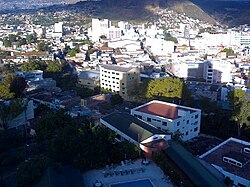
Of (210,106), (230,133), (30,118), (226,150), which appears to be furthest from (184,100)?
(30,118)

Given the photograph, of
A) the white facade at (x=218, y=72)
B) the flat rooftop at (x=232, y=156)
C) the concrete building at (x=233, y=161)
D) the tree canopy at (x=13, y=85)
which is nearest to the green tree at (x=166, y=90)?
the flat rooftop at (x=232, y=156)

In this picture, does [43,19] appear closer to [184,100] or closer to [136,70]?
[136,70]

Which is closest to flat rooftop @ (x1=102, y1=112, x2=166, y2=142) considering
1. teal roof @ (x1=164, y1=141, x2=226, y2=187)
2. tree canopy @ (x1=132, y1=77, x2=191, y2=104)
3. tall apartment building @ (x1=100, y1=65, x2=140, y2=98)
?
teal roof @ (x1=164, y1=141, x2=226, y2=187)

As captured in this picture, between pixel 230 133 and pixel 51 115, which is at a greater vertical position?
pixel 51 115

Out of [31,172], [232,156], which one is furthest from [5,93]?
[232,156]

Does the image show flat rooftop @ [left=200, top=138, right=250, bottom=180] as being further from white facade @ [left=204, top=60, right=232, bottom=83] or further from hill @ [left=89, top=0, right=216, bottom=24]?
hill @ [left=89, top=0, right=216, bottom=24]

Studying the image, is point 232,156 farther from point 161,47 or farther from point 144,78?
point 161,47

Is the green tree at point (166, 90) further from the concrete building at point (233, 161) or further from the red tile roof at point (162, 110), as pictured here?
the concrete building at point (233, 161)
